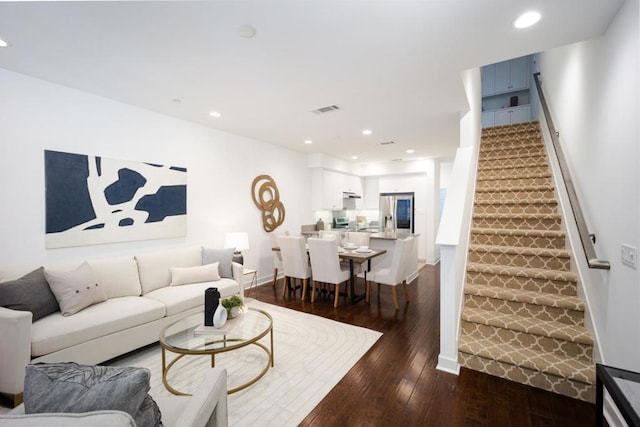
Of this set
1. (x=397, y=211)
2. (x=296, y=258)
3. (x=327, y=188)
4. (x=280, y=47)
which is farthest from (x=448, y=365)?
(x=397, y=211)

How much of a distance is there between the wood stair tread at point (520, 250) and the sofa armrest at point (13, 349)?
4.09 meters

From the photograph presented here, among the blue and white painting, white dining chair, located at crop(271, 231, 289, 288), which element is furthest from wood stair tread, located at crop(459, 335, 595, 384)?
the blue and white painting

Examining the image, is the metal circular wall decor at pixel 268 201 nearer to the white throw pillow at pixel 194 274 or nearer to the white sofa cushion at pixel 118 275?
the white throw pillow at pixel 194 274

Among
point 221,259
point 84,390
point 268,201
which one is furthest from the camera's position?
point 268,201

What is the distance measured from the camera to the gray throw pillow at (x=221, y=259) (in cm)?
372

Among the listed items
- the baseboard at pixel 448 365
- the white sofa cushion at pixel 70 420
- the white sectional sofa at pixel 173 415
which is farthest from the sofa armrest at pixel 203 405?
the baseboard at pixel 448 365

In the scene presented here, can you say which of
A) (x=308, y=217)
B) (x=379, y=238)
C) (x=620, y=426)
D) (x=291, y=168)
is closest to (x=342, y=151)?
(x=291, y=168)

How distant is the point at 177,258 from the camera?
11.7 ft

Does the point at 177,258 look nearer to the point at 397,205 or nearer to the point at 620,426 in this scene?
the point at 620,426

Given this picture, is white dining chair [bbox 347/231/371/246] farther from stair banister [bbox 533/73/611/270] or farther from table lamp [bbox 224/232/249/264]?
stair banister [bbox 533/73/611/270]

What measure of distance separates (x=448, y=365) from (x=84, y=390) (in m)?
2.55

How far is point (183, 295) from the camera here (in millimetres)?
3055

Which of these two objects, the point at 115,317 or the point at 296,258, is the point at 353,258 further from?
the point at 115,317

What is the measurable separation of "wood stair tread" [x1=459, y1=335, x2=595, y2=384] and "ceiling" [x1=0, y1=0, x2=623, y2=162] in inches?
98.7
